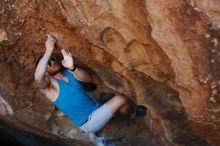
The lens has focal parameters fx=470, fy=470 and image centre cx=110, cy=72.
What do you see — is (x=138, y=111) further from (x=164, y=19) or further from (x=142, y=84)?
(x=164, y=19)

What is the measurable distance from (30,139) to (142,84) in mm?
1995

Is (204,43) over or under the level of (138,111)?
over

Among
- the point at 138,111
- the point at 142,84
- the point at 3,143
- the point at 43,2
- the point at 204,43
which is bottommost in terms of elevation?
the point at 3,143

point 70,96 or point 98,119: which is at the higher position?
point 70,96

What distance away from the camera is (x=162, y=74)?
3275 mm

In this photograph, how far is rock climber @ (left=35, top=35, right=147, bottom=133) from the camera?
354 centimetres

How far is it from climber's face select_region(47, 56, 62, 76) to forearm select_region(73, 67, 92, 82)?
143 mm

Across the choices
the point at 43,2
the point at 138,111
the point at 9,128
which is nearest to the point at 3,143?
the point at 9,128

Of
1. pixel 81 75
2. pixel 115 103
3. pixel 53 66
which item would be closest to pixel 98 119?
pixel 115 103

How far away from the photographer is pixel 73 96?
369cm

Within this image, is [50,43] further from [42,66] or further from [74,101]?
[74,101]

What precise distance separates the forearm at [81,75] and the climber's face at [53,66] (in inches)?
5.6

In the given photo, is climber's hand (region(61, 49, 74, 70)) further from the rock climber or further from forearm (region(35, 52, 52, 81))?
forearm (region(35, 52, 52, 81))

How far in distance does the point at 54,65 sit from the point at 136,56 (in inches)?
28.3
